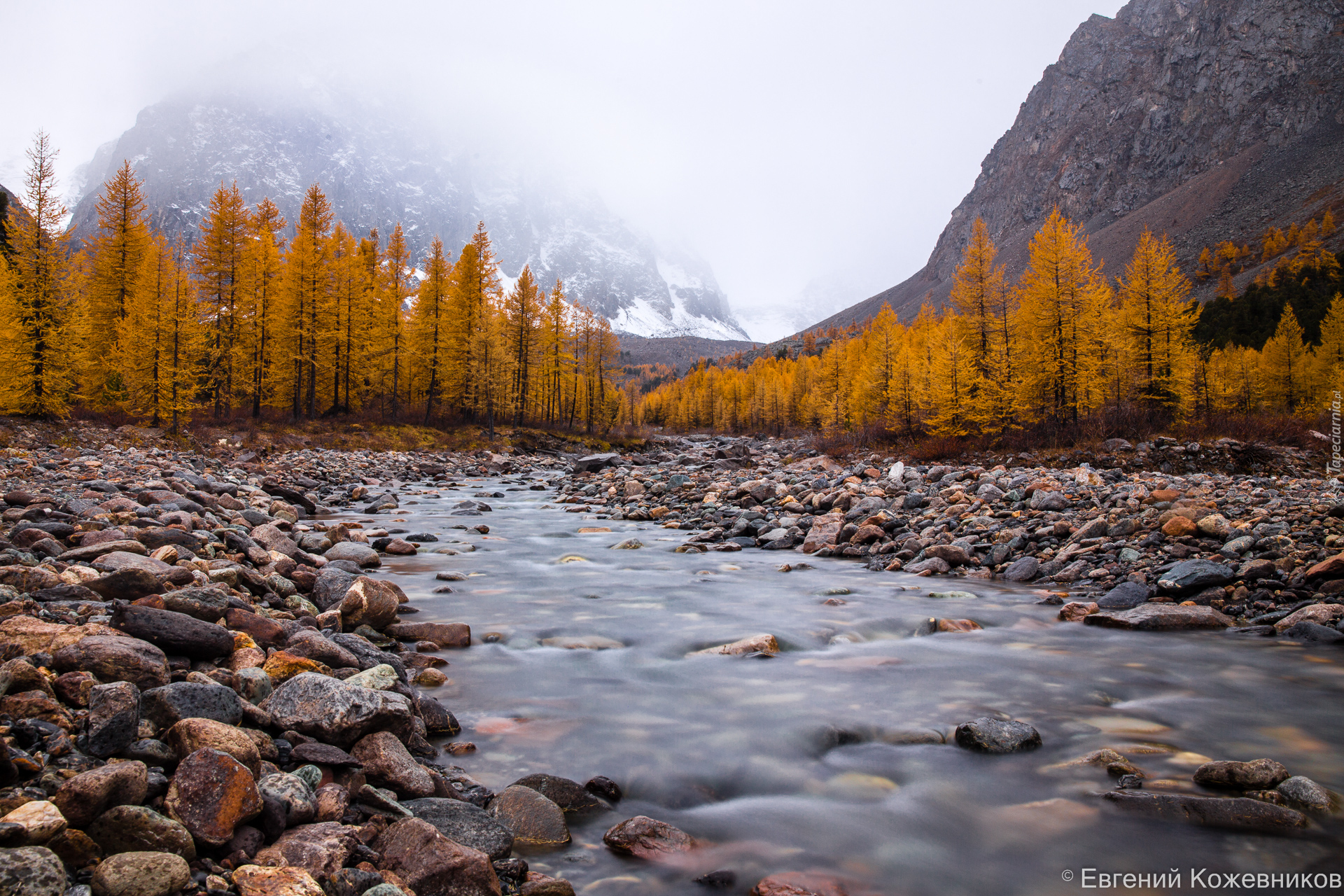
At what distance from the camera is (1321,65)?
14512 centimetres

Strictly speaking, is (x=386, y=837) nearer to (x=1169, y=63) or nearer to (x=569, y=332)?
(x=569, y=332)

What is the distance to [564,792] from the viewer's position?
12.6ft

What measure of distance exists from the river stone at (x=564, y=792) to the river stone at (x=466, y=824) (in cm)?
44

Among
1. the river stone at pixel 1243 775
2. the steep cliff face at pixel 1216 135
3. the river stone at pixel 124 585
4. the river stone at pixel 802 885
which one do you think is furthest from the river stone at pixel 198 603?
the steep cliff face at pixel 1216 135

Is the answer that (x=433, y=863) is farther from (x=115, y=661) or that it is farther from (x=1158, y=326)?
(x=1158, y=326)

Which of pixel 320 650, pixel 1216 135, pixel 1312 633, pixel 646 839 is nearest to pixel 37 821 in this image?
pixel 646 839

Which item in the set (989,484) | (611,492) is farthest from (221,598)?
(611,492)

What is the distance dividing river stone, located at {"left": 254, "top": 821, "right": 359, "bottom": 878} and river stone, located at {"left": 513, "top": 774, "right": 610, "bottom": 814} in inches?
47.1

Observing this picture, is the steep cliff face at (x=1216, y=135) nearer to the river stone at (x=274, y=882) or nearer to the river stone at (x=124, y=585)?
the river stone at (x=124, y=585)

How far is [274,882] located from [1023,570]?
1057 cm

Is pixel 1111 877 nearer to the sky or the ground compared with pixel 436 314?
nearer to the ground

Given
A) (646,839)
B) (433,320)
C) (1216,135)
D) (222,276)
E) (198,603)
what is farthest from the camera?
(1216,135)

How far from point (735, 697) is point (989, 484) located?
10.7 m

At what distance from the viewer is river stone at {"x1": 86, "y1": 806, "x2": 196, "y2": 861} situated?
2.28 m
